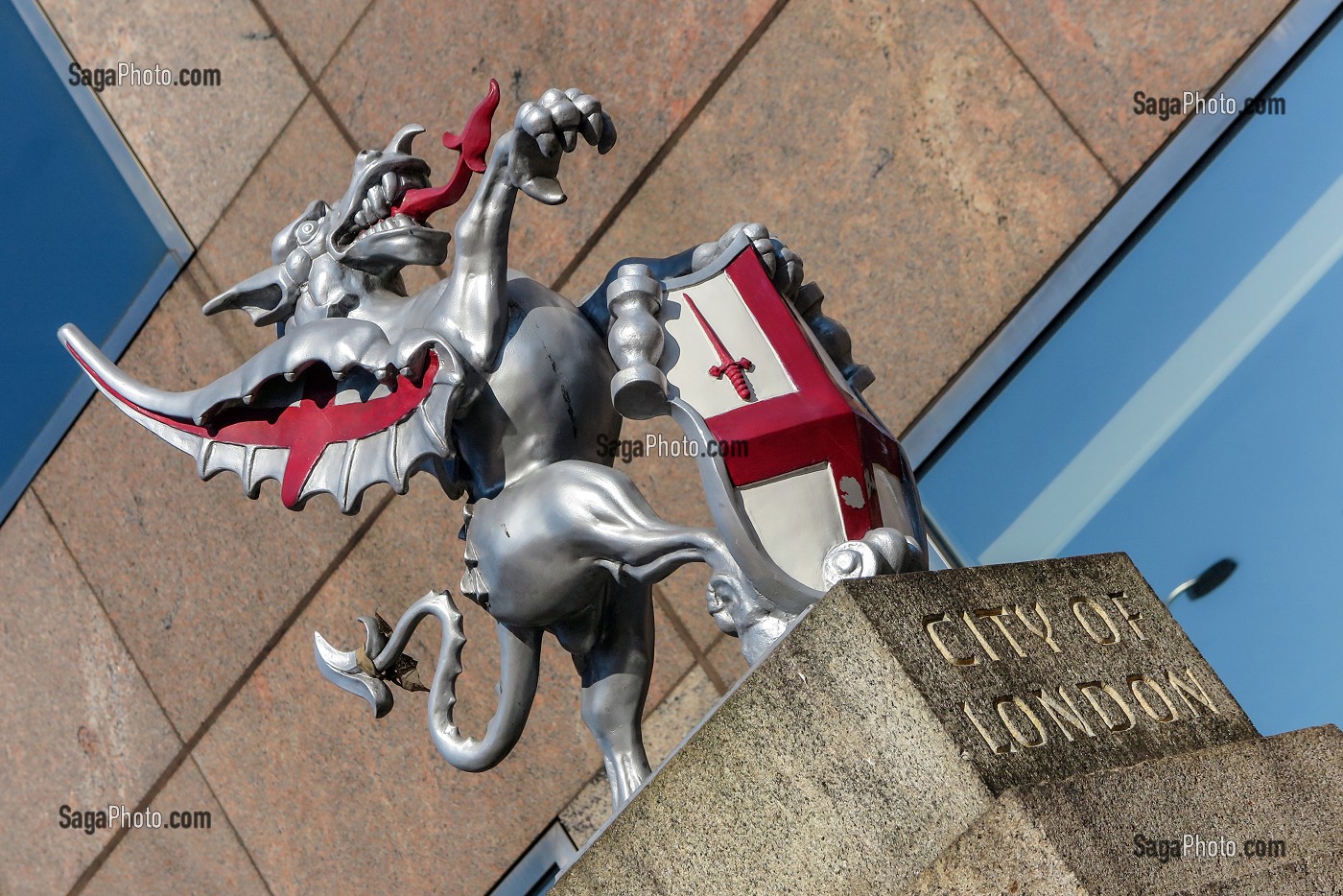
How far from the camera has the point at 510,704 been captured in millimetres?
3025

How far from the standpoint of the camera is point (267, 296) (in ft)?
10.9

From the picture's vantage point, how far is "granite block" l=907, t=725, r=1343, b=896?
2.02 m

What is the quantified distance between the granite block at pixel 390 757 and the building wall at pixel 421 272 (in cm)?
1

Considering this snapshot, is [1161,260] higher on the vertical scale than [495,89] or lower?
lower

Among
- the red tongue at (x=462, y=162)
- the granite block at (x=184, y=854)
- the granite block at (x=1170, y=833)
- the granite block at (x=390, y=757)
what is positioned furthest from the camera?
the granite block at (x=184, y=854)

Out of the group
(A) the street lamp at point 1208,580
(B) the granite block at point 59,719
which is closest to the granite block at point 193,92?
(B) the granite block at point 59,719

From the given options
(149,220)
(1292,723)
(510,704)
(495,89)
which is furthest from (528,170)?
(149,220)

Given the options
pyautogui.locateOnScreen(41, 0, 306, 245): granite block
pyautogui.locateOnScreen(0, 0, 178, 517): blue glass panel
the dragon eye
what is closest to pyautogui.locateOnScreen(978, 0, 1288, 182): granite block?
the dragon eye

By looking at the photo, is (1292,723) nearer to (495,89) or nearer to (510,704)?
(510,704)

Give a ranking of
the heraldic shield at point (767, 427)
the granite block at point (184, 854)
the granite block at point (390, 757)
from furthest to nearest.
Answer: the granite block at point (184, 854) → the granite block at point (390, 757) → the heraldic shield at point (767, 427)

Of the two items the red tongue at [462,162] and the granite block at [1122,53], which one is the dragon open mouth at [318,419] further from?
the granite block at [1122,53]

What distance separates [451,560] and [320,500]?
546 millimetres

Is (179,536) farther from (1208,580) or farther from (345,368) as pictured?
(1208,580)

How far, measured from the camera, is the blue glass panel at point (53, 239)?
17.9 ft
